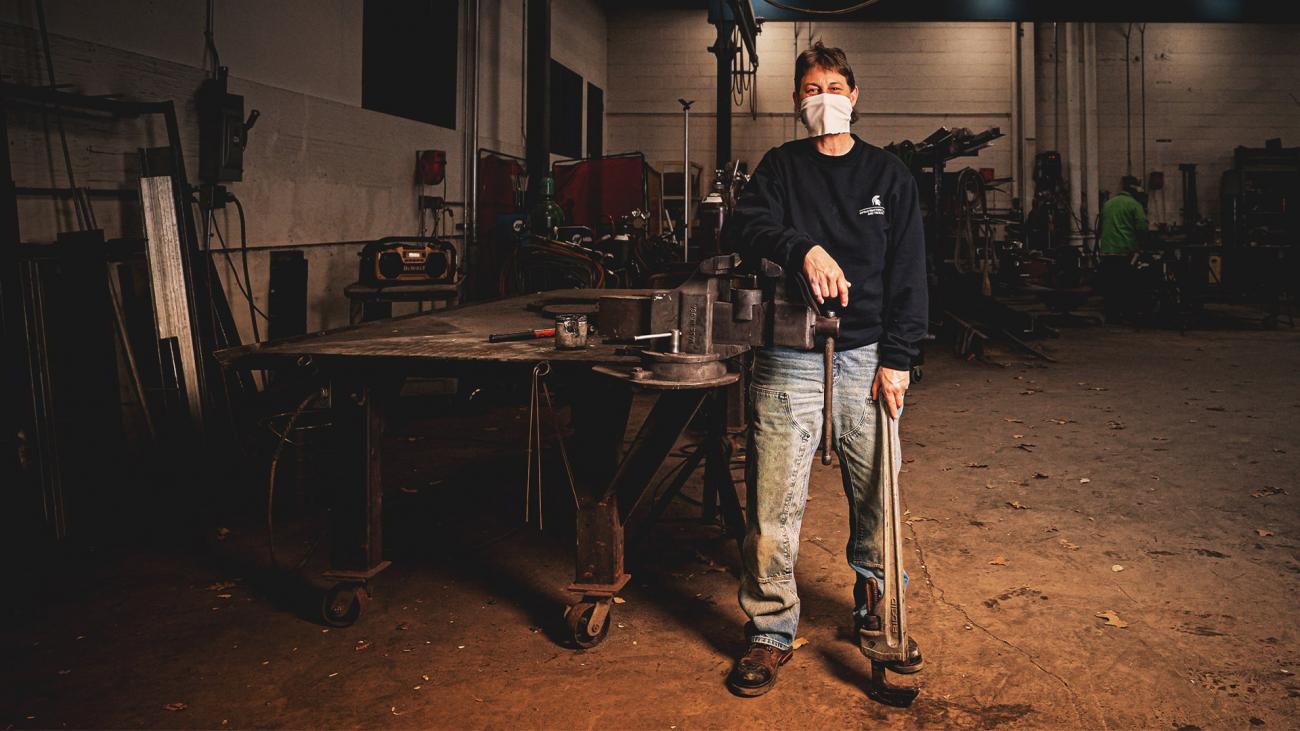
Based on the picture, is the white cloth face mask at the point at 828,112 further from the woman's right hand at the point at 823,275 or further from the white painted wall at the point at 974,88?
the white painted wall at the point at 974,88

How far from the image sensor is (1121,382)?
6.70m

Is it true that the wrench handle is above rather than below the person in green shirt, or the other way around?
below

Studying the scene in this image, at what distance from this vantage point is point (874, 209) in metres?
2.18

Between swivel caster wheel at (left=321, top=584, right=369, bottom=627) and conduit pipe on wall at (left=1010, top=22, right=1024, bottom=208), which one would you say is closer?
swivel caster wheel at (left=321, top=584, right=369, bottom=627)

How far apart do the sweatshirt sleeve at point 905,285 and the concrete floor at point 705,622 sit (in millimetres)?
836

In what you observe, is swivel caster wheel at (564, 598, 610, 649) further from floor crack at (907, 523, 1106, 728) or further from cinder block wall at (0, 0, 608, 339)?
cinder block wall at (0, 0, 608, 339)

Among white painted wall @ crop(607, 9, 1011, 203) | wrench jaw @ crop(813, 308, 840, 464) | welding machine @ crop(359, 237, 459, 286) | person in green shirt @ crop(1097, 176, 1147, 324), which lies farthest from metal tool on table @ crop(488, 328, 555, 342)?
white painted wall @ crop(607, 9, 1011, 203)

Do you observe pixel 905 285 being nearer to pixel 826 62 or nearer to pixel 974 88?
pixel 826 62

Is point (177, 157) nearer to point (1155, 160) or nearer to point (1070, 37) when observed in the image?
point (1070, 37)

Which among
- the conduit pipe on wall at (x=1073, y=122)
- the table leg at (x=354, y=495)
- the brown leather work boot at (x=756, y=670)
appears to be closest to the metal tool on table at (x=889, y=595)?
the brown leather work boot at (x=756, y=670)

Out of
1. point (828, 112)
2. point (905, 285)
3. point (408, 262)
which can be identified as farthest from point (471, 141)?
point (905, 285)

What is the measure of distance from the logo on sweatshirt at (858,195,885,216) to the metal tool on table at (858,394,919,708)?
43 cm

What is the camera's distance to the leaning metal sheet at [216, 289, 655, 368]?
2.39 metres

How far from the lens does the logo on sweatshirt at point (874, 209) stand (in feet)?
7.15
